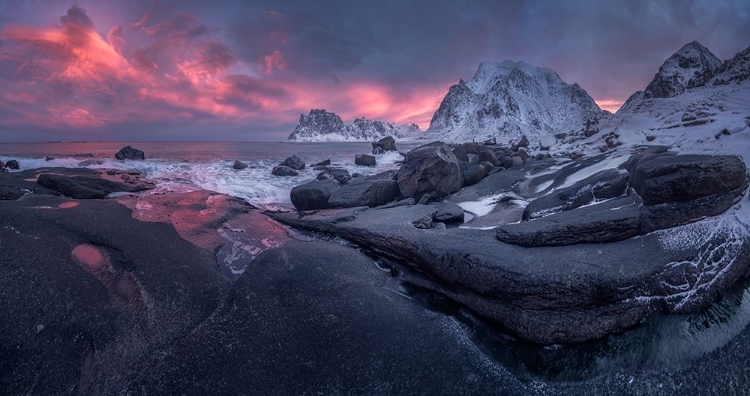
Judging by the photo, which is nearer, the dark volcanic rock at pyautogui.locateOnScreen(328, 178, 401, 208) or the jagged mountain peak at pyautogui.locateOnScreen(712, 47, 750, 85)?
the dark volcanic rock at pyautogui.locateOnScreen(328, 178, 401, 208)

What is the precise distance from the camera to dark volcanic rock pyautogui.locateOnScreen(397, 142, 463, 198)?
34.3 feet

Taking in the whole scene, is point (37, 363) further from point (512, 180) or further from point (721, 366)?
point (512, 180)

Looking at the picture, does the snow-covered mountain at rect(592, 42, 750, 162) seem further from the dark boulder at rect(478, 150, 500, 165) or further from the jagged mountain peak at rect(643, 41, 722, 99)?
the dark boulder at rect(478, 150, 500, 165)

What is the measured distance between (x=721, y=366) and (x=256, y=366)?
174 inches

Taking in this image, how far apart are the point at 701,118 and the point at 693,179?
9.67m

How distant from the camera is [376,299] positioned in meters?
3.98

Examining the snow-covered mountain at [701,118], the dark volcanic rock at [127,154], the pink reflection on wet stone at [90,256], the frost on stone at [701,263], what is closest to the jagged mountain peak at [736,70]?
the snow-covered mountain at [701,118]

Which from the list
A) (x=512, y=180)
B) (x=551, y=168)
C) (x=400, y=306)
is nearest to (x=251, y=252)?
(x=400, y=306)

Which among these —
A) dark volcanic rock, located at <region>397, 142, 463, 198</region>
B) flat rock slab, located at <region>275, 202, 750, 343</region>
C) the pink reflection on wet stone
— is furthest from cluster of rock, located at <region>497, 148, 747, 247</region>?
the pink reflection on wet stone

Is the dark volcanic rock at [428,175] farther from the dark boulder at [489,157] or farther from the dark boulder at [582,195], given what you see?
the dark boulder at [489,157]

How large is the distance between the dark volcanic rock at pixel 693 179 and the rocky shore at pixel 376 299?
0.02 meters

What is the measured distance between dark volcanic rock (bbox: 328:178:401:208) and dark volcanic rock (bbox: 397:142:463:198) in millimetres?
434

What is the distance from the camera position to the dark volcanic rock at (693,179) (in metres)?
3.77

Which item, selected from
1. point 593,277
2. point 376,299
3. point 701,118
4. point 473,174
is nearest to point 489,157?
point 473,174
